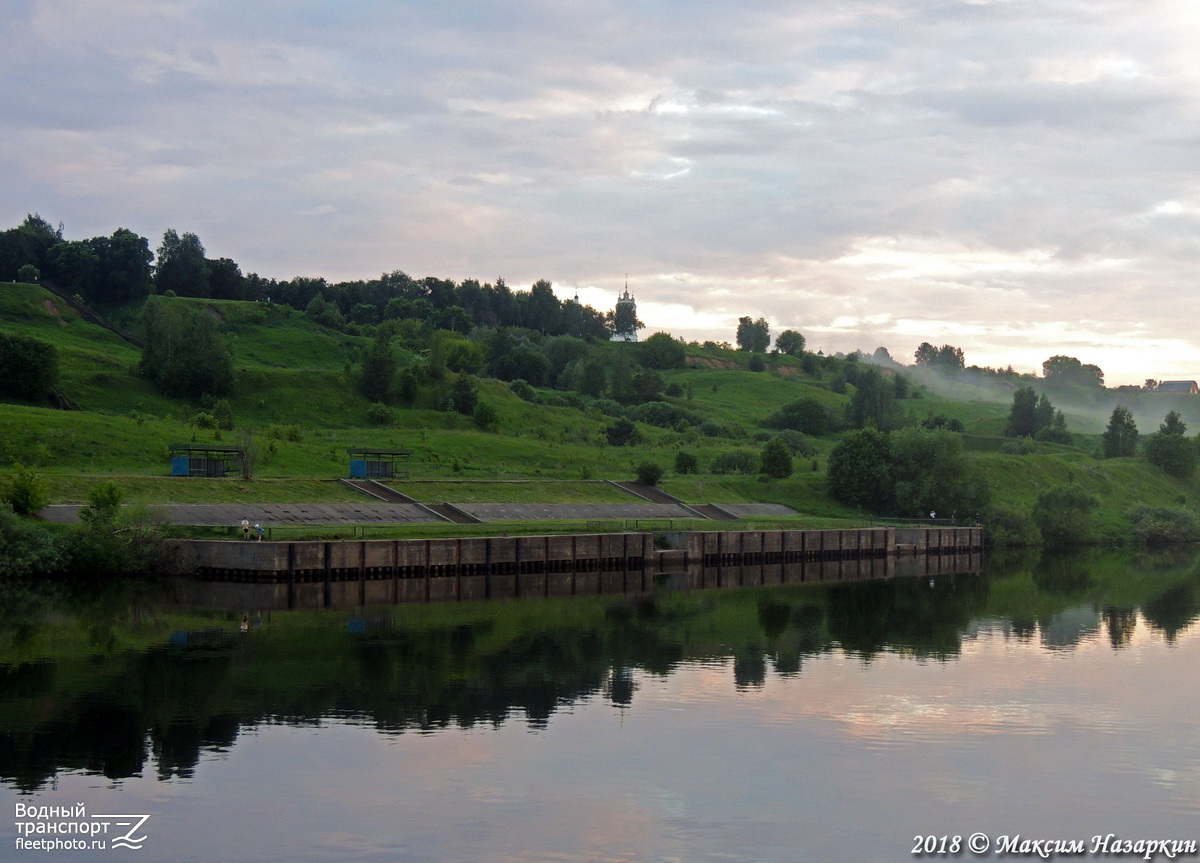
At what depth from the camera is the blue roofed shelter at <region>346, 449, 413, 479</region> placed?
8294 centimetres

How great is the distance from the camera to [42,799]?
84.4ft

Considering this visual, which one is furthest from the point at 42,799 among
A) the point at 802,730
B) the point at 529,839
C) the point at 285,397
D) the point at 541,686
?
the point at 285,397

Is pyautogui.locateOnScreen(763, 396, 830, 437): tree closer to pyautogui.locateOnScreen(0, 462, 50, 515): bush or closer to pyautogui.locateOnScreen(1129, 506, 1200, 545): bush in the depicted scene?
pyautogui.locateOnScreen(1129, 506, 1200, 545): bush

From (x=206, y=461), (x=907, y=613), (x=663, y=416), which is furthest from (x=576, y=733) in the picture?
(x=663, y=416)

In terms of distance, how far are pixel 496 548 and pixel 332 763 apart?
126ft

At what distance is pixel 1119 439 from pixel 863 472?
223ft

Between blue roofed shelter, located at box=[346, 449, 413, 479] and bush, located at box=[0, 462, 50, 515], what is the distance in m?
24.3

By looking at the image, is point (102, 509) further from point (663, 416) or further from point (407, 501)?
point (663, 416)

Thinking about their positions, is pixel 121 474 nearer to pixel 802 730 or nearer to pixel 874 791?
pixel 802 730

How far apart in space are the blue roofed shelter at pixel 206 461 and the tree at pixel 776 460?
156 ft

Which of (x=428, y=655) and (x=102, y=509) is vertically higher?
(x=102, y=509)

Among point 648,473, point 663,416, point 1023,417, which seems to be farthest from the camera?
point 1023,417

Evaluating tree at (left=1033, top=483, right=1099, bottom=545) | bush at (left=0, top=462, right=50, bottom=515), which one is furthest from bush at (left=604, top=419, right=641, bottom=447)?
bush at (left=0, top=462, right=50, bottom=515)

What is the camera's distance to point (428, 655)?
1694 inches
